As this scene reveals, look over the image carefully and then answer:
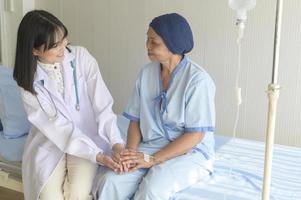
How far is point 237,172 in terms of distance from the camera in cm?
188

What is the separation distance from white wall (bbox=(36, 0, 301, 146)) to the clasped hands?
0.99 m

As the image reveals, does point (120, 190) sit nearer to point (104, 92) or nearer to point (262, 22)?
point (104, 92)

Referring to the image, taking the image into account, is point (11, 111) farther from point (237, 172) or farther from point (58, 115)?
point (237, 172)

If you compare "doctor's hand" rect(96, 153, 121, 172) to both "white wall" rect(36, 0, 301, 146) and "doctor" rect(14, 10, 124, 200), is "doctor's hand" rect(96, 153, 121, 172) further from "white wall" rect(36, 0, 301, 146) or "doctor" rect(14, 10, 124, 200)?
"white wall" rect(36, 0, 301, 146)

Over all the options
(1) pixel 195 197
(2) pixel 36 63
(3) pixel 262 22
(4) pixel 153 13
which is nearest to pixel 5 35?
(4) pixel 153 13

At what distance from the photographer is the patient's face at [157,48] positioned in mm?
1769

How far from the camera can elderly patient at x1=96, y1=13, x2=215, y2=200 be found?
1672 mm

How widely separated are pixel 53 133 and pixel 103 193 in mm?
349

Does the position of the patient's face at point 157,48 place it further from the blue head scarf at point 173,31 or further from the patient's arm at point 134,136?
the patient's arm at point 134,136

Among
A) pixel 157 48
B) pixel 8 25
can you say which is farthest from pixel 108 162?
pixel 8 25

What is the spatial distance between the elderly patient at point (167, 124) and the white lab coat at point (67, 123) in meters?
0.13

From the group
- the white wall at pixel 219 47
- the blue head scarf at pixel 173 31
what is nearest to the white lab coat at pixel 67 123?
the blue head scarf at pixel 173 31

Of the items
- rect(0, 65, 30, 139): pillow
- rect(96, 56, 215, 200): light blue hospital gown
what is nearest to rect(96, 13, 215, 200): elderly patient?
rect(96, 56, 215, 200): light blue hospital gown

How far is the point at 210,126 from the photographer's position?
1777 millimetres
